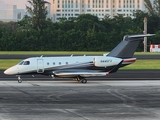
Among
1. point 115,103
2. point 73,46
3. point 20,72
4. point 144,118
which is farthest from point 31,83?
point 73,46

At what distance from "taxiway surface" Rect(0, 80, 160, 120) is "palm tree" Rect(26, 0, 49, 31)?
Result: 285 ft

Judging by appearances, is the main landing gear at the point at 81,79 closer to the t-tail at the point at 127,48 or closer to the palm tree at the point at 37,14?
the t-tail at the point at 127,48

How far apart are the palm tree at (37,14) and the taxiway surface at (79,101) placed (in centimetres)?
8681

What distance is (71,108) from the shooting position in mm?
23344

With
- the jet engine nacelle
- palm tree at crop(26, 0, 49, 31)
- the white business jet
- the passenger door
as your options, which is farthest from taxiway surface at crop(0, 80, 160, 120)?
palm tree at crop(26, 0, 49, 31)

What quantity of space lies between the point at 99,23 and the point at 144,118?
346 feet

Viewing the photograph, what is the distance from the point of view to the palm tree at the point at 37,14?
12325 cm

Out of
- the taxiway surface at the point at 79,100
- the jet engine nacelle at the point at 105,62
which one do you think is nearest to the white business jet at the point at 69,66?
the jet engine nacelle at the point at 105,62

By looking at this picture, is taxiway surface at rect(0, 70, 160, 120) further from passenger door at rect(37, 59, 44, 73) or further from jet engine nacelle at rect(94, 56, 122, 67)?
jet engine nacelle at rect(94, 56, 122, 67)

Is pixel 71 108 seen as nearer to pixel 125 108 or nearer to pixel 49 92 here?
pixel 125 108

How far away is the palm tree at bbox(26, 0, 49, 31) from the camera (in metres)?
123

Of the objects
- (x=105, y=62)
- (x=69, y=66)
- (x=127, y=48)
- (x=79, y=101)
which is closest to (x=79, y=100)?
(x=79, y=101)

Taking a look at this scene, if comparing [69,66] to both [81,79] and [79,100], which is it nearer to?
[81,79]

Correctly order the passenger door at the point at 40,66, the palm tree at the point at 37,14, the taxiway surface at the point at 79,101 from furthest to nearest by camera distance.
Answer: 1. the palm tree at the point at 37,14
2. the passenger door at the point at 40,66
3. the taxiway surface at the point at 79,101
